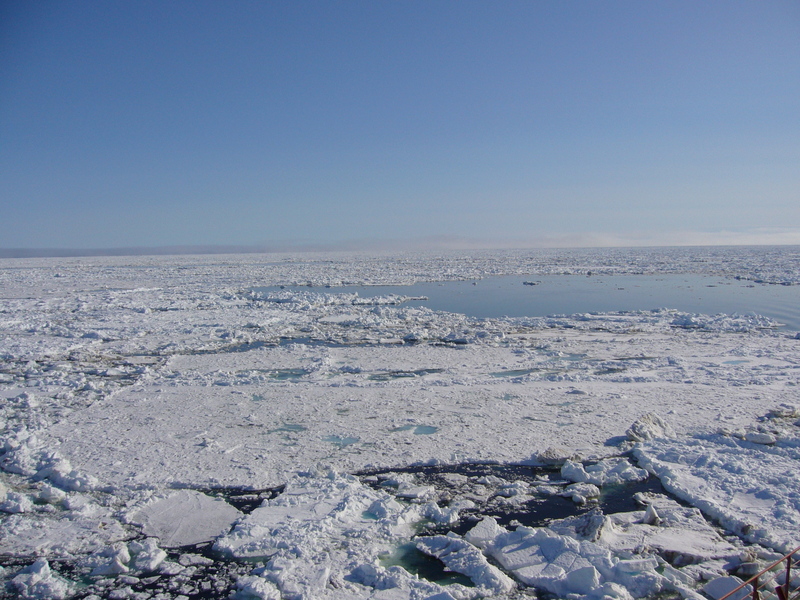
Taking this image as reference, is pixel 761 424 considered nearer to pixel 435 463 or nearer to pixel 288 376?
pixel 435 463

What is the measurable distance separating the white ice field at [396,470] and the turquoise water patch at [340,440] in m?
0.03

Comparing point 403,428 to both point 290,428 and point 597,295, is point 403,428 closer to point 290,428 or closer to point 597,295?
point 290,428

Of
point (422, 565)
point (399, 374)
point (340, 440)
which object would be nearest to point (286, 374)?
point (399, 374)

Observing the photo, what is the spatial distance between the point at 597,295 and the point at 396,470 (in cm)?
1523

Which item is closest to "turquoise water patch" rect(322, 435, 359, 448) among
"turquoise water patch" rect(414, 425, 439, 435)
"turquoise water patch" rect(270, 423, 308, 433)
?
"turquoise water patch" rect(270, 423, 308, 433)

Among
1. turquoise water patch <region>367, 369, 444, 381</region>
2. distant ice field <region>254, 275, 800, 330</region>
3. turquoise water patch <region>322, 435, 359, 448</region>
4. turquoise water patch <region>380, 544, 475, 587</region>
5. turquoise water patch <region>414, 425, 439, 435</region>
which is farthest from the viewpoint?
distant ice field <region>254, 275, 800, 330</region>

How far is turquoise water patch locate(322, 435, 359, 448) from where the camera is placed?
5.14m

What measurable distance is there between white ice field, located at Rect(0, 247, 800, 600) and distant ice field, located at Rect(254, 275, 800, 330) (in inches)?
205

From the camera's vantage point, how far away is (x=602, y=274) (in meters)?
27.5

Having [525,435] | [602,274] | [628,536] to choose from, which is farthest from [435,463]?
[602,274]

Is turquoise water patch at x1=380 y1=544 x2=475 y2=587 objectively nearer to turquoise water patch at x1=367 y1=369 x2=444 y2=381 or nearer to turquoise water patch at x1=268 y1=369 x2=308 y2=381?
turquoise water patch at x1=367 y1=369 x2=444 y2=381

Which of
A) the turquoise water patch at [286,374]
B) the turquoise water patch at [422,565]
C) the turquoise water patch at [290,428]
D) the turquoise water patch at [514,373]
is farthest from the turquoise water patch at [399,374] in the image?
the turquoise water patch at [422,565]

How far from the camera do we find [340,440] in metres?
5.23

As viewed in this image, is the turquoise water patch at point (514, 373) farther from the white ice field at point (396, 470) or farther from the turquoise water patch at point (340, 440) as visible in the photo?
the turquoise water patch at point (340, 440)
